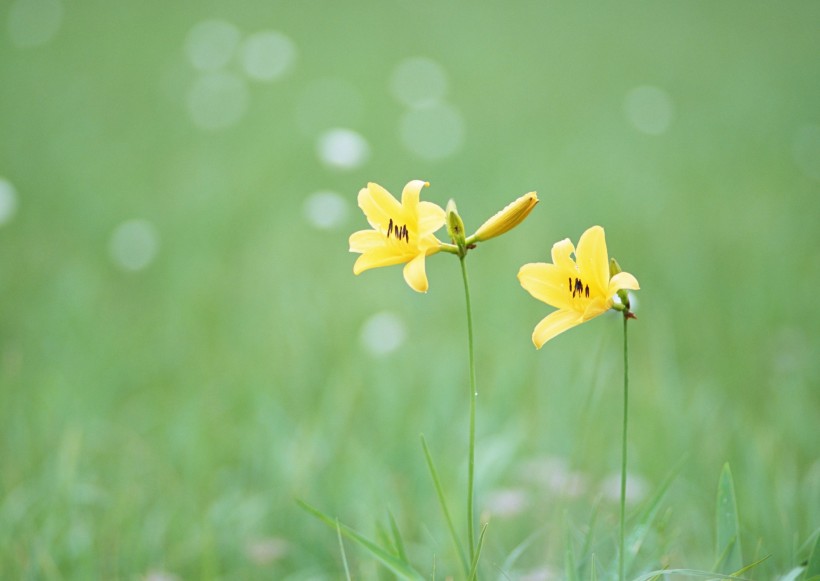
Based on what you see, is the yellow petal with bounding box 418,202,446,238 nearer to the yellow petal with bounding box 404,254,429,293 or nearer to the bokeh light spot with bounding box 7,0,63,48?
the yellow petal with bounding box 404,254,429,293

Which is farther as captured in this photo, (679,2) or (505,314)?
(679,2)

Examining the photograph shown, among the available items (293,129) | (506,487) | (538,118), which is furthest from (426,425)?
(538,118)

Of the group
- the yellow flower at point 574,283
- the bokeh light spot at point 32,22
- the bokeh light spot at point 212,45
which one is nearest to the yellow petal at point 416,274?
the yellow flower at point 574,283

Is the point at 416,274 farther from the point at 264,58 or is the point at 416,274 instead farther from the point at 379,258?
the point at 264,58

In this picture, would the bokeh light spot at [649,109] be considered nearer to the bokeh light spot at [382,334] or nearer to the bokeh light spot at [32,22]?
the bokeh light spot at [382,334]

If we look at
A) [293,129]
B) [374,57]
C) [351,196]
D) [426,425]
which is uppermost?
[374,57]

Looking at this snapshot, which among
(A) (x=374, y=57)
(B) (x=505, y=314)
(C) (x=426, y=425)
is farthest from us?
(A) (x=374, y=57)

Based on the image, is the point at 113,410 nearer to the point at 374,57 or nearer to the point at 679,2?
the point at 374,57
